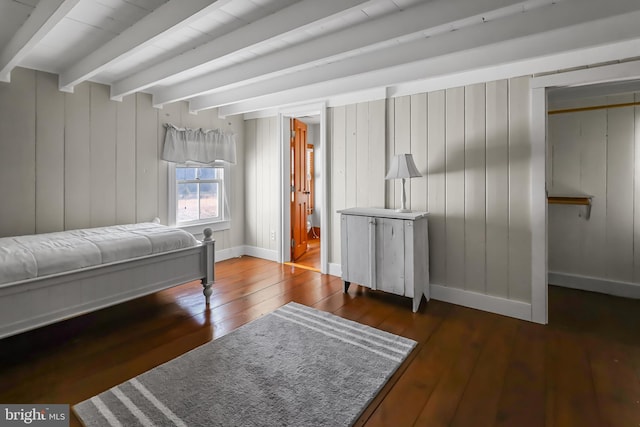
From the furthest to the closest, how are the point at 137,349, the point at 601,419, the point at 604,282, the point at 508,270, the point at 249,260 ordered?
the point at 249,260
the point at 604,282
the point at 508,270
the point at 137,349
the point at 601,419

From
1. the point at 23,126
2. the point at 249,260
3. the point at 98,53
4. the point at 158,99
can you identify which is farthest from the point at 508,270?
the point at 23,126

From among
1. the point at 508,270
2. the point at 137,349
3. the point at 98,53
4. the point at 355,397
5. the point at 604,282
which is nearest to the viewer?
the point at 355,397

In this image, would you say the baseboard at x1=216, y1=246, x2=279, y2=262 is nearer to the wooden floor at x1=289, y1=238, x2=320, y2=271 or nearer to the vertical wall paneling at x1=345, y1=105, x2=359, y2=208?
the wooden floor at x1=289, y1=238, x2=320, y2=271

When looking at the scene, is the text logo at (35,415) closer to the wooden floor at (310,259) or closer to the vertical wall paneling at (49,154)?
the vertical wall paneling at (49,154)

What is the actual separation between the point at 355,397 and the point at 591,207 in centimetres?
341

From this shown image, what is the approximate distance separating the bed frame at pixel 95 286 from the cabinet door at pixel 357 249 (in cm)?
137

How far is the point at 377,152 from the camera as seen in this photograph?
374cm

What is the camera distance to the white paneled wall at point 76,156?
308 cm

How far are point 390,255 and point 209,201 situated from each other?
2.89 metres

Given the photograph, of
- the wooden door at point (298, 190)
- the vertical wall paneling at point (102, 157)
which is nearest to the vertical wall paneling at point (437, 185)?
the wooden door at point (298, 190)

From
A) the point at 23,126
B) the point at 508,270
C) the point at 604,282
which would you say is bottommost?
the point at 604,282

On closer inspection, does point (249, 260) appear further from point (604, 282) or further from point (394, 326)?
point (604, 282)

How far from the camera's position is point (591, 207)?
11.7 feet

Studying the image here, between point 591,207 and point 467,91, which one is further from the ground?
point 467,91
